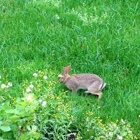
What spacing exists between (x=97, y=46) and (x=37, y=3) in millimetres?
1532

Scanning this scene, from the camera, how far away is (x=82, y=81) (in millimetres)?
5156

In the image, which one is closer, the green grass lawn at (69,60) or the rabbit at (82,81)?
the green grass lawn at (69,60)

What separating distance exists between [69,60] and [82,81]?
0.73m

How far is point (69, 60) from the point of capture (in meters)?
5.83

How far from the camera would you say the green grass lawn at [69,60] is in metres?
4.36

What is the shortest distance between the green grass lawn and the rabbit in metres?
0.08

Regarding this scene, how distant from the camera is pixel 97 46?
6.01m

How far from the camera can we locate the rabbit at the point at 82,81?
5102 mm

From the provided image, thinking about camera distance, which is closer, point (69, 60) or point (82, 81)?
point (82, 81)

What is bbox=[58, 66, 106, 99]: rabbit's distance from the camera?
510 cm

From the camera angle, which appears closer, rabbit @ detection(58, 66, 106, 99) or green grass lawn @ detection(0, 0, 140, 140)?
green grass lawn @ detection(0, 0, 140, 140)

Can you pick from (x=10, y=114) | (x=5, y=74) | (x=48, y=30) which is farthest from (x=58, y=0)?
(x=10, y=114)

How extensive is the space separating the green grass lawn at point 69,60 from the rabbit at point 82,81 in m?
0.08

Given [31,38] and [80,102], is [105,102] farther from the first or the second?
[31,38]
